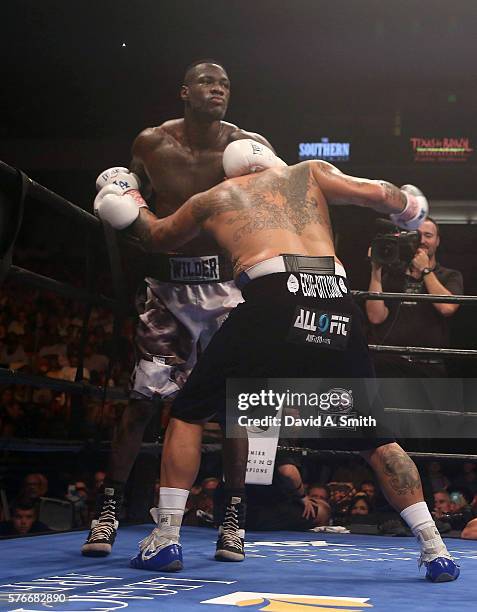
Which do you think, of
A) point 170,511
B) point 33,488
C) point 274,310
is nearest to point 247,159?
point 274,310

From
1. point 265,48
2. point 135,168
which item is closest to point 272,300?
point 135,168

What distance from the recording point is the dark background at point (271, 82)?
20.9 feet

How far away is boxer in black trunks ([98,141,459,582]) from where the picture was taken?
1.69 metres

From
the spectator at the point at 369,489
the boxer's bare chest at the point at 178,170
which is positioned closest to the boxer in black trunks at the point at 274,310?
the boxer's bare chest at the point at 178,170

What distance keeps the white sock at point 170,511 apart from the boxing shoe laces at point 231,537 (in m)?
0.23

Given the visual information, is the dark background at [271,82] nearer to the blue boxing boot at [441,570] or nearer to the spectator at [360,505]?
the spectator at [360,505]

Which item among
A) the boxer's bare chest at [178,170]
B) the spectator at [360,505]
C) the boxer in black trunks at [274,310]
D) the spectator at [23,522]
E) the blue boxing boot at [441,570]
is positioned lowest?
the spectator at [23,522]

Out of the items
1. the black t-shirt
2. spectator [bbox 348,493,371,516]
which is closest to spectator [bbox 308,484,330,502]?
spectator [bbox 348,493,371,516]

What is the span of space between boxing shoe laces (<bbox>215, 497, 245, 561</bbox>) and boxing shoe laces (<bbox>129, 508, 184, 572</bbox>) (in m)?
0.22

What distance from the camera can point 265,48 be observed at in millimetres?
7211

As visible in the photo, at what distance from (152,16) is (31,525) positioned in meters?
4.25

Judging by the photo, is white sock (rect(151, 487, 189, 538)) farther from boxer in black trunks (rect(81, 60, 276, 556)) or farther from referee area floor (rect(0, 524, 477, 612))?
boxer in black trunks (rect(81, 60, 276, 556))

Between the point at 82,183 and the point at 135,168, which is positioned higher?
the point at 82,183

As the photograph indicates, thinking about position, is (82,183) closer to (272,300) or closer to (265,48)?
(265,48)
